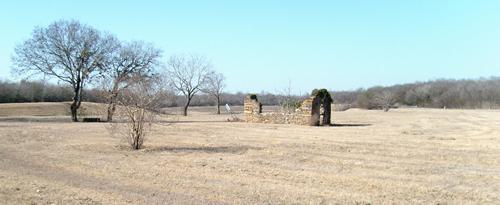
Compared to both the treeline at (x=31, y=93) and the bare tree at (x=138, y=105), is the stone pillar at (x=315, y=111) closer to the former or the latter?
the bare tree at (x=138, y=105)

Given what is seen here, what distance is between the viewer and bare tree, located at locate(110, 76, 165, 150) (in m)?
16.3

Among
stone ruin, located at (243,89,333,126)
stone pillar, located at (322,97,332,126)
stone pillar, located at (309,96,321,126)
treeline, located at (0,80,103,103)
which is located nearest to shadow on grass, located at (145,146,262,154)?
stone pillar, located at (309,96,321,126)

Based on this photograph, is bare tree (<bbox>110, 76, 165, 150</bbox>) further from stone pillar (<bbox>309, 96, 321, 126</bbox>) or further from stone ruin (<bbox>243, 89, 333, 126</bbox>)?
stone ruin (<bbox>243, 89, 333, 126</bbox>)

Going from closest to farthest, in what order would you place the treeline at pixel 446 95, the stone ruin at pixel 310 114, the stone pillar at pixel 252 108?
the stone ruin at pixel 310 114, the stone pillar at pixel 252 108, the treeline at pixel 446 95

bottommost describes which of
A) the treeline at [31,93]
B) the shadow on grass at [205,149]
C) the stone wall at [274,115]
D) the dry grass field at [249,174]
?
the dry grass field at [249,174]

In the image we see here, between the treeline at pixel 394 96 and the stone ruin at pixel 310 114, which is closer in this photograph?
the stone ruin at pixel 310 114

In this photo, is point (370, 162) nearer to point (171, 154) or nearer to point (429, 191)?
point (429, 191)

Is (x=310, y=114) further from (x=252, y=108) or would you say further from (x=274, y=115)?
(x=252, y=108)

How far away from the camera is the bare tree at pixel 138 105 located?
642 inches

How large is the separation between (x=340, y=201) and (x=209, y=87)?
66198 millimetres

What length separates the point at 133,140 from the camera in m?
16.5

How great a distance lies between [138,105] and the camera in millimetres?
16281

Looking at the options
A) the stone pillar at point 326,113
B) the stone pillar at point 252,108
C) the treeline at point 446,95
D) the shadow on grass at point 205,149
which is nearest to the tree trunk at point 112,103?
the shadow on grass at point 205,149

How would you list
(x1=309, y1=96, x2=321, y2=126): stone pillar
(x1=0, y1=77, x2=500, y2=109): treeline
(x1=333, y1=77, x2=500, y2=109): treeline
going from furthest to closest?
(x1=333, y1=77, x2=500, y2=109): treeline < (x1=0, y1=77, x2=500, y2=109): treeline < (x1=309, y1=96, x2=321, y2=126): stone pillar
